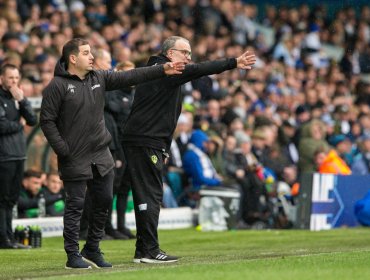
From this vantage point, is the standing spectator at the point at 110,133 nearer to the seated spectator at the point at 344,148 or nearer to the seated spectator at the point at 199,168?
the seated spectator at the point at 199,168

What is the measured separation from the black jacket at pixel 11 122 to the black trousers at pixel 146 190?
2657 millimetres

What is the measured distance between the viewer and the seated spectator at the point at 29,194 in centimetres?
1697

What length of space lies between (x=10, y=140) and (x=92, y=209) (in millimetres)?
3128

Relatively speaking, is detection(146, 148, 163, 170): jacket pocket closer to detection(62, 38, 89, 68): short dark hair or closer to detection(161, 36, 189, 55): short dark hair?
detection(161, 36, 189, 55): short dark hair

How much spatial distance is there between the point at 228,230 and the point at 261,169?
7.19 ft

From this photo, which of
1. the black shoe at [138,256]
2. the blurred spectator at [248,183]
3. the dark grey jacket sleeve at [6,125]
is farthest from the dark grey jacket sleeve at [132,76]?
the blurred spectator at [248,183]

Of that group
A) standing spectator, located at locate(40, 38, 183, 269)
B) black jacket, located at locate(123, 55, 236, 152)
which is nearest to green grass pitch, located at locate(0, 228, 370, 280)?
standing spectator, located at locate(40, 38, 183, 269)

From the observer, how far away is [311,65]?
31.8 metres

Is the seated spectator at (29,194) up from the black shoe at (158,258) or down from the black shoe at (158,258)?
up

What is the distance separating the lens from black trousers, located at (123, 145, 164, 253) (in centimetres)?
1201

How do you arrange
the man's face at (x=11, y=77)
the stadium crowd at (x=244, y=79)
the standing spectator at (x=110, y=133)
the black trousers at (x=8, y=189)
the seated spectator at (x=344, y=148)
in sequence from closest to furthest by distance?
1. the man's face at (x=11, y=77)
2. the black trousers at (x=8, y=189)
3. the standing spectator at (x=110, y=133)
4. the stadium crowd at (x=244, y=79)
5. the seated spectator at (x=344, y=148)

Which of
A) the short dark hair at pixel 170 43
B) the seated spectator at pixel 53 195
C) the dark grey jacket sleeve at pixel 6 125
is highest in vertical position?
the short dark hair at pixel 170 43

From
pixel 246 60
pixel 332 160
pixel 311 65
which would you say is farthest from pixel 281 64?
pixel 246 60

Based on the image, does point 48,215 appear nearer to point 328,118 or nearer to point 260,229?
point 260,229
